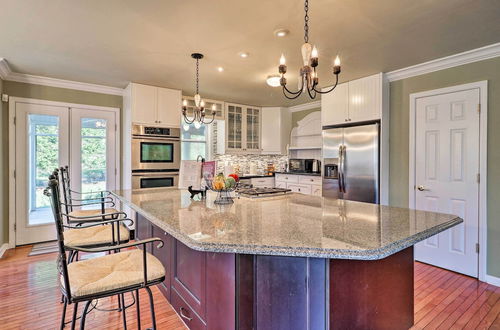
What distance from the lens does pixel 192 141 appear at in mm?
5414

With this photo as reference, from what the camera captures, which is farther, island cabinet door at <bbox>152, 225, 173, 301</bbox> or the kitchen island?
island cabinet door at <bbox>152, 225, 173, 301</bbox>

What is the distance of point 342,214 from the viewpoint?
1.76 meters

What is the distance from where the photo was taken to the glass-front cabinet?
5.51 metres

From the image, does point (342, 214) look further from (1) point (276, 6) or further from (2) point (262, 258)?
(1) point (276, 6)

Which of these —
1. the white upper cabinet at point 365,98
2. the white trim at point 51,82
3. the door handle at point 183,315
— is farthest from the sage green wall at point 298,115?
the door handle at point 183,315

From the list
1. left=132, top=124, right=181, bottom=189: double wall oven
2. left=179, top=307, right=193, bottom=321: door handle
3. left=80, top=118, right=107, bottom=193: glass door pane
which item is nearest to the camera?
left=179, top=307, right=193, bottom=321: door handle

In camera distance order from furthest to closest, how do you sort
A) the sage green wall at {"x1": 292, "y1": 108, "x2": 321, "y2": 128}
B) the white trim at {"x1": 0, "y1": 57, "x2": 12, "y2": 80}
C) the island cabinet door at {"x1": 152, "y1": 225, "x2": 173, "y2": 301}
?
the sage green wall at {"x1": 292, "y1": 108, "x2": 321, "y2": 128} < the white trim at {"x1": 0, "y1": 57, "x2": 12, "y2": 80} < the island cabinet door at {"x1": 152, "y1": 225, "x2": 173, "y2": 301}

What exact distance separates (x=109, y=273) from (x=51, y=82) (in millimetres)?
3873

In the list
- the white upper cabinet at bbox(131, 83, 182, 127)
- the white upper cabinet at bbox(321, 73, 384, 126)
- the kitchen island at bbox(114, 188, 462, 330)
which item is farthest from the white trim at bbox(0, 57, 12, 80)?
the white upper cabinet at bbox(321, 73, 384, 126)

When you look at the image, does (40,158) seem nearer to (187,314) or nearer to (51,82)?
(51,82)

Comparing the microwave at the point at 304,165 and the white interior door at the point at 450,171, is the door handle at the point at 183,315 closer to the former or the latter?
the white interior door at the point at 450,171

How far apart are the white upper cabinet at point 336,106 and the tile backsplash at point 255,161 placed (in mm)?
1987

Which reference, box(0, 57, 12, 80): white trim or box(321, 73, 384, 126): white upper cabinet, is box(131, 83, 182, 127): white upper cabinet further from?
box(321, 73, 384, 126): white upper cabinet

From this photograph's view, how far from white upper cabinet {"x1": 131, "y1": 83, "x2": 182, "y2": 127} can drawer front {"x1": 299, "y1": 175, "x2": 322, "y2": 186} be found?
2.47 metres
